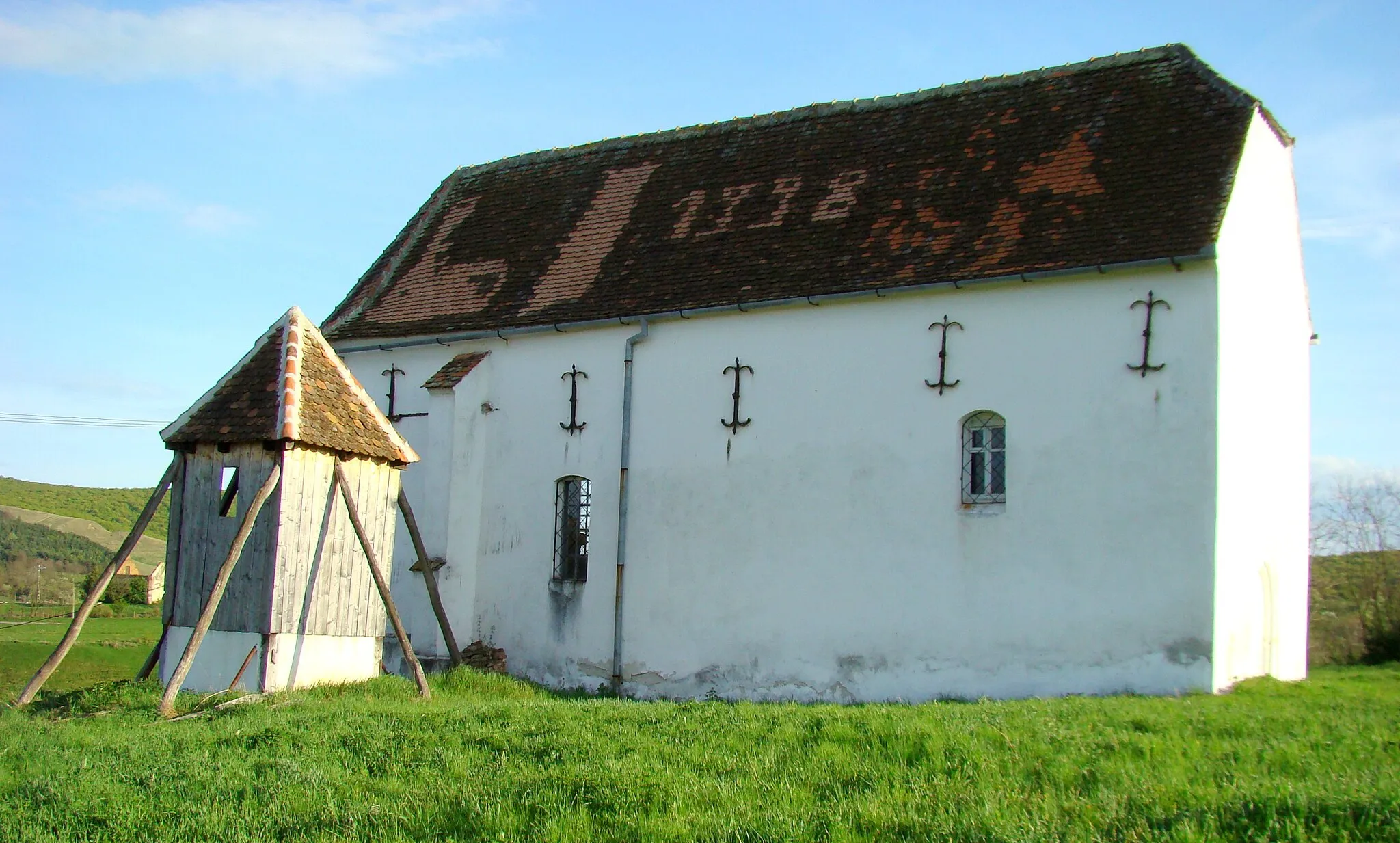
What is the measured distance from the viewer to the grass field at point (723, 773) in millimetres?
7715

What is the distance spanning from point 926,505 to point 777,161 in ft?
21.1

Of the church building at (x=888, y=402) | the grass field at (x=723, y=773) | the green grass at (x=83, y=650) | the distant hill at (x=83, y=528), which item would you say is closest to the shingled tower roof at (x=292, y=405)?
the church building at (x=888, y=402)

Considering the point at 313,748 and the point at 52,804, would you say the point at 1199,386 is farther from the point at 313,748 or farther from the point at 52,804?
the point at 52,804

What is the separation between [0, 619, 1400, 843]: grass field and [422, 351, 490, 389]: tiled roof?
269 inches

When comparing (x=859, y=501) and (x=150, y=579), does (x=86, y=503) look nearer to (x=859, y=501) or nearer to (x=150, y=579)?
(x=150, y=579)

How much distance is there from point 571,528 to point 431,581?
2.34 meters

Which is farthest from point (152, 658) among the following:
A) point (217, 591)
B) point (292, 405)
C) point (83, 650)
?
point (83, 650)

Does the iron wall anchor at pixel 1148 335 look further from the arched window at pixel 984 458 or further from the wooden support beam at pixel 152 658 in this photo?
the wooden support beam at pixel 152 658

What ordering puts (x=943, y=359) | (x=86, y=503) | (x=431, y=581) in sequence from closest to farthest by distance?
(x=943, y=359), (x=431, y=581), (x=86, y=503)

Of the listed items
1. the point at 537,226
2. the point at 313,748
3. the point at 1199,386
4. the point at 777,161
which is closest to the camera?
the point at 313,748

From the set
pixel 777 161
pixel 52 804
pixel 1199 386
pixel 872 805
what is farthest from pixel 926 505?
pixel 52 804

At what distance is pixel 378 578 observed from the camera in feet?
49.3

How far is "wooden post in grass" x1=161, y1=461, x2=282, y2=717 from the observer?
12.8 m

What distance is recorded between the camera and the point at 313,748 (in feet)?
34.6
